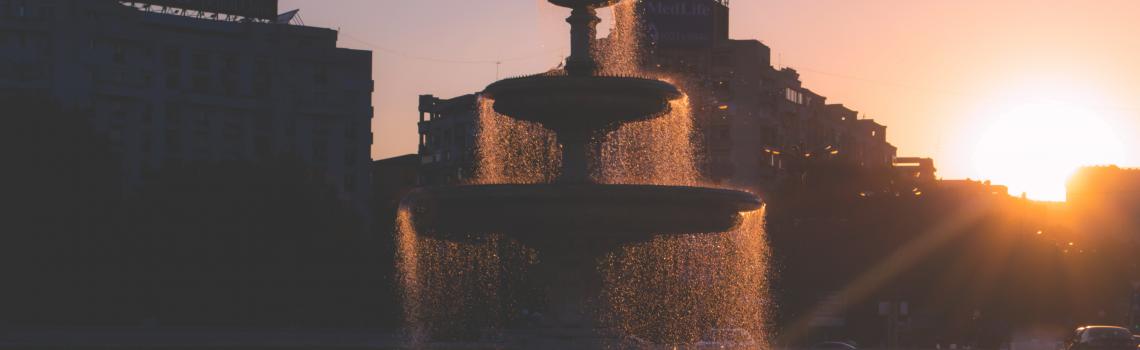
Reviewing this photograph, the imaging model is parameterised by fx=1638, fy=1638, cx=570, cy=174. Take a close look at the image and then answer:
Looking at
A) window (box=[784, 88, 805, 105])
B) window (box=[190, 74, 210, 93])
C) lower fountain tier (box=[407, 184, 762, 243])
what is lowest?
lower fountain tier (box=[407, 184, 762, 243])

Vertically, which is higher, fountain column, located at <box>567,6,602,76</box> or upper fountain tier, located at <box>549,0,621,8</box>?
upper fountain tier, located at <box>549,0,621,8</box>

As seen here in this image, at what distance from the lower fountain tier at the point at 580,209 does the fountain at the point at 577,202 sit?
0.01 metres

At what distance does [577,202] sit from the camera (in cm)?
2031

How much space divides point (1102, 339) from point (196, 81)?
7153 cm

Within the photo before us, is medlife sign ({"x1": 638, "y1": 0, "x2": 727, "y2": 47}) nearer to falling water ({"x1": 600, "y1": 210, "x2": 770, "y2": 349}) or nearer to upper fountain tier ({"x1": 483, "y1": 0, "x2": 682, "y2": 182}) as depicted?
falling water ({"x1": 600, "y1": 210, "x2": 770, "y2": 349})

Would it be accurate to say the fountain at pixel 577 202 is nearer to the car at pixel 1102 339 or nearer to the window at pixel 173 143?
the car at pixel 1102 339

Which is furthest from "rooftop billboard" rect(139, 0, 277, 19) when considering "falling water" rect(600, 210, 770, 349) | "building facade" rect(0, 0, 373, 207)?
"falling water" rect(600, 210, 770, 349)

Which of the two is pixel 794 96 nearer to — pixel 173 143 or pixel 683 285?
pixel 173 143

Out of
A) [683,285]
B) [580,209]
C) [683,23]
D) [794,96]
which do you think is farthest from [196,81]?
[580,209]

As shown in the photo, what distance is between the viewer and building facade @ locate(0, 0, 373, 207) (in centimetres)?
9769

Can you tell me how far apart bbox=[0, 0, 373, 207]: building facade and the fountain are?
75.1 metres

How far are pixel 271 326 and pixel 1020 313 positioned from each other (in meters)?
42.7

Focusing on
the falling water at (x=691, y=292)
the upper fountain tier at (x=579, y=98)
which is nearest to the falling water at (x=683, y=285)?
the falling water at (x=691, y=292)

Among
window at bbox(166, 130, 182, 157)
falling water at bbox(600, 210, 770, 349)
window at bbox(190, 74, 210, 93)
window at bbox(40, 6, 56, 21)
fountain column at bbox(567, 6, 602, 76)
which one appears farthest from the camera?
window at bbox(190, 74, 210, 93)
